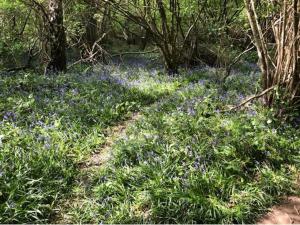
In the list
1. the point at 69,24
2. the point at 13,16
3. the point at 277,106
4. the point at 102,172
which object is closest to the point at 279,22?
the point at 277,106

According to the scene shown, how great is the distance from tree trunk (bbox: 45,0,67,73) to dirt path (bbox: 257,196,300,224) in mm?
9016

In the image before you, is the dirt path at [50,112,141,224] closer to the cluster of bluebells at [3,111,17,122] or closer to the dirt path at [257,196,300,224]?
the cluster of bluebells at [3,111,17,122]

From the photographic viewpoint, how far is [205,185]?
4.56 metres

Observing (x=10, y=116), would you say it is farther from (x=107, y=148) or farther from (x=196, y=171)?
(x=196, y=171)

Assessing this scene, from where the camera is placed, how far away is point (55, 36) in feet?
37.3

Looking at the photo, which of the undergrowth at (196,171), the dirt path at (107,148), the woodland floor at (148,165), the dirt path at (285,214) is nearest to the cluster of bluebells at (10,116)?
the woodland floor at (148,165)

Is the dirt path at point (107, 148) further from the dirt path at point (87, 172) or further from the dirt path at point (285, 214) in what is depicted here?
the dirt path at point (285, 214)

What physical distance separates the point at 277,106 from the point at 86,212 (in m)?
4.19

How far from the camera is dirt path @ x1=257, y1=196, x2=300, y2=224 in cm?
424

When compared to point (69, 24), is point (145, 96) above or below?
below

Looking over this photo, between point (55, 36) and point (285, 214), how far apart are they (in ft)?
31.0

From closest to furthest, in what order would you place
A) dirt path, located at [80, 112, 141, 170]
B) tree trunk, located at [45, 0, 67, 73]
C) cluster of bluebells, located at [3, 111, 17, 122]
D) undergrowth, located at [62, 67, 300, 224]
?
undergrowth, located at [62, 67, 300, 224], dirt path, located at [80, 112, 141, 170], cluster of bluebells, located at [3, 111, 17, 122], tree trunk, located at [45, 0, 67, 73]

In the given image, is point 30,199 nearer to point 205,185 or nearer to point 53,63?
point 205,185

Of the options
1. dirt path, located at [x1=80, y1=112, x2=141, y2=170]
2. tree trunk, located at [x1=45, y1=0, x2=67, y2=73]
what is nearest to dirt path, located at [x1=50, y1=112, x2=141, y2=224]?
dirt path, located at [x1=80, y1=112, x2=141, y2=170]
